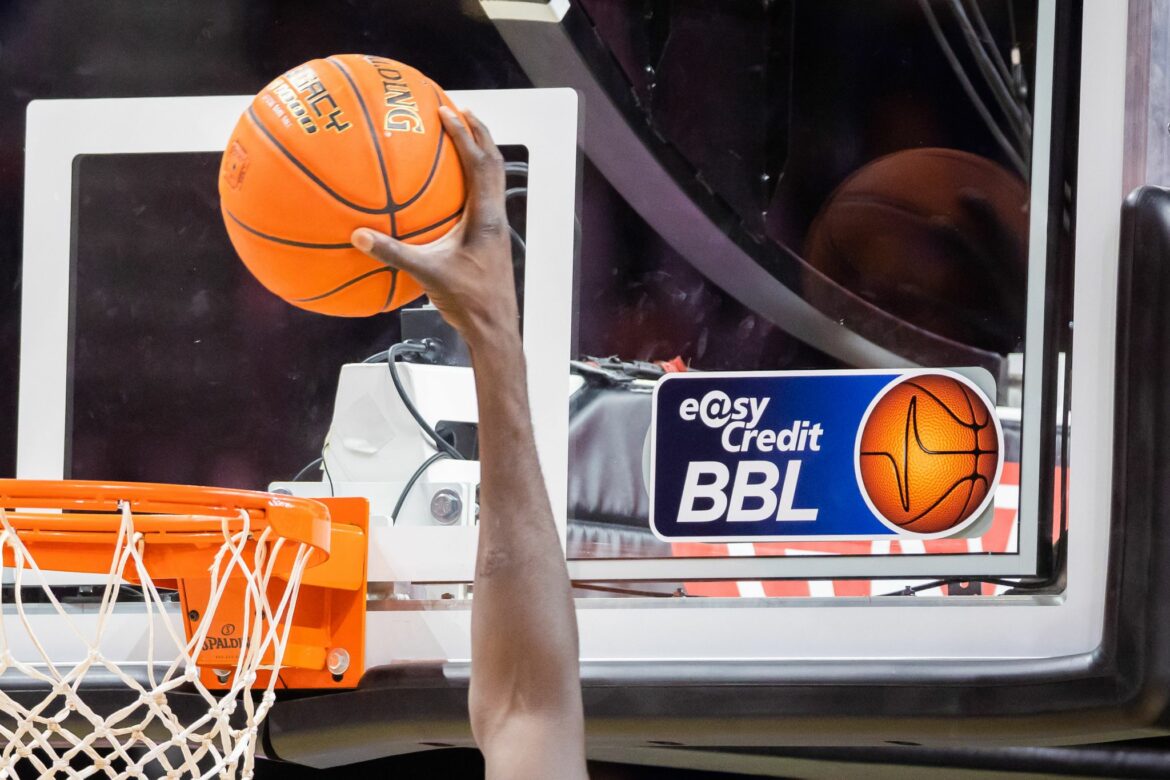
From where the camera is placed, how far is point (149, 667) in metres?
1.48

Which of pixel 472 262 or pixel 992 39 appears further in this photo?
pixel 992 39

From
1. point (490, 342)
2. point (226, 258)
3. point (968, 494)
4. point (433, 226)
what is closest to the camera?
point (490, 342)

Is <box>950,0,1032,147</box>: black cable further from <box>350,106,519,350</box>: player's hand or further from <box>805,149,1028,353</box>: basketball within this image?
<box>350,106,519,350</box>: player's hand

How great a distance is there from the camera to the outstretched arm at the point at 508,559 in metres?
1.26

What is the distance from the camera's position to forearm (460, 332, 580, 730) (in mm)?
1255

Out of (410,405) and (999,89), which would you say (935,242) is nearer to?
(999,89)

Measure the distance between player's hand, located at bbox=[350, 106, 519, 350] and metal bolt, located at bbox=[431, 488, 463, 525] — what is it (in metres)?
0.56

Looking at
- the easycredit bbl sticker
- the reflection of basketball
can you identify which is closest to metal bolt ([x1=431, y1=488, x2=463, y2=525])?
the easycredit bbl sticker

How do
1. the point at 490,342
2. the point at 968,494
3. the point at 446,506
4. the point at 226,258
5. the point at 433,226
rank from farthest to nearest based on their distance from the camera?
the point at 226,258 → the point at 446,506 → the point at 968,494 → the point at 433,226 → the point at 490,342

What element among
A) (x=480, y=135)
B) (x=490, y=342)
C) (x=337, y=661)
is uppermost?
(x=480, y=135)

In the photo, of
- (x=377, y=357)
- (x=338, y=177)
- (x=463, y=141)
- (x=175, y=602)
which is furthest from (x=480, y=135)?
(x=175, y=602)

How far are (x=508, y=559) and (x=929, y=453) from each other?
0.70 meters

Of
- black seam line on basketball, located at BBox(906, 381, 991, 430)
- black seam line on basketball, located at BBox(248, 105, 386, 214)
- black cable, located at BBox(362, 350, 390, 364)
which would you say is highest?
black seam line on basketball, located at BBox(248, 105, 386, 214)

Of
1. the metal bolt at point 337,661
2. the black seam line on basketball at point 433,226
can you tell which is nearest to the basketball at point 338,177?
the black seam line on basketball at point 433,226
